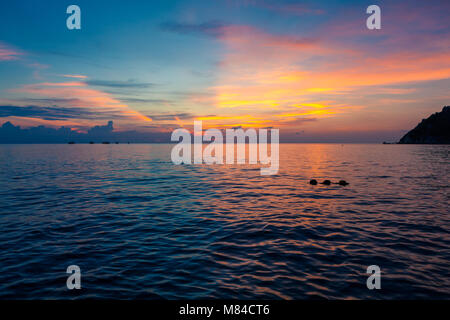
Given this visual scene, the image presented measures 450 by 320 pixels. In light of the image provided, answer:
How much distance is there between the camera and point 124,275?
32.9ft

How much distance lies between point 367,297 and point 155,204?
17.6 metres

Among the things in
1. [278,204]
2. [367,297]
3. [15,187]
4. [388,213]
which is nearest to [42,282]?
[367,297]

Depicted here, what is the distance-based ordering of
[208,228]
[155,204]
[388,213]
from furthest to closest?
1. [155,204]
2. [388,213]
3. [208,228]

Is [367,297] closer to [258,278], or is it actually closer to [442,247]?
[258,278]

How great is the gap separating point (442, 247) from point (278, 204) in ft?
37.7

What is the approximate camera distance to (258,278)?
32.0 ft

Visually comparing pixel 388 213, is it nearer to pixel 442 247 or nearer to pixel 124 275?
pixel 442 247
